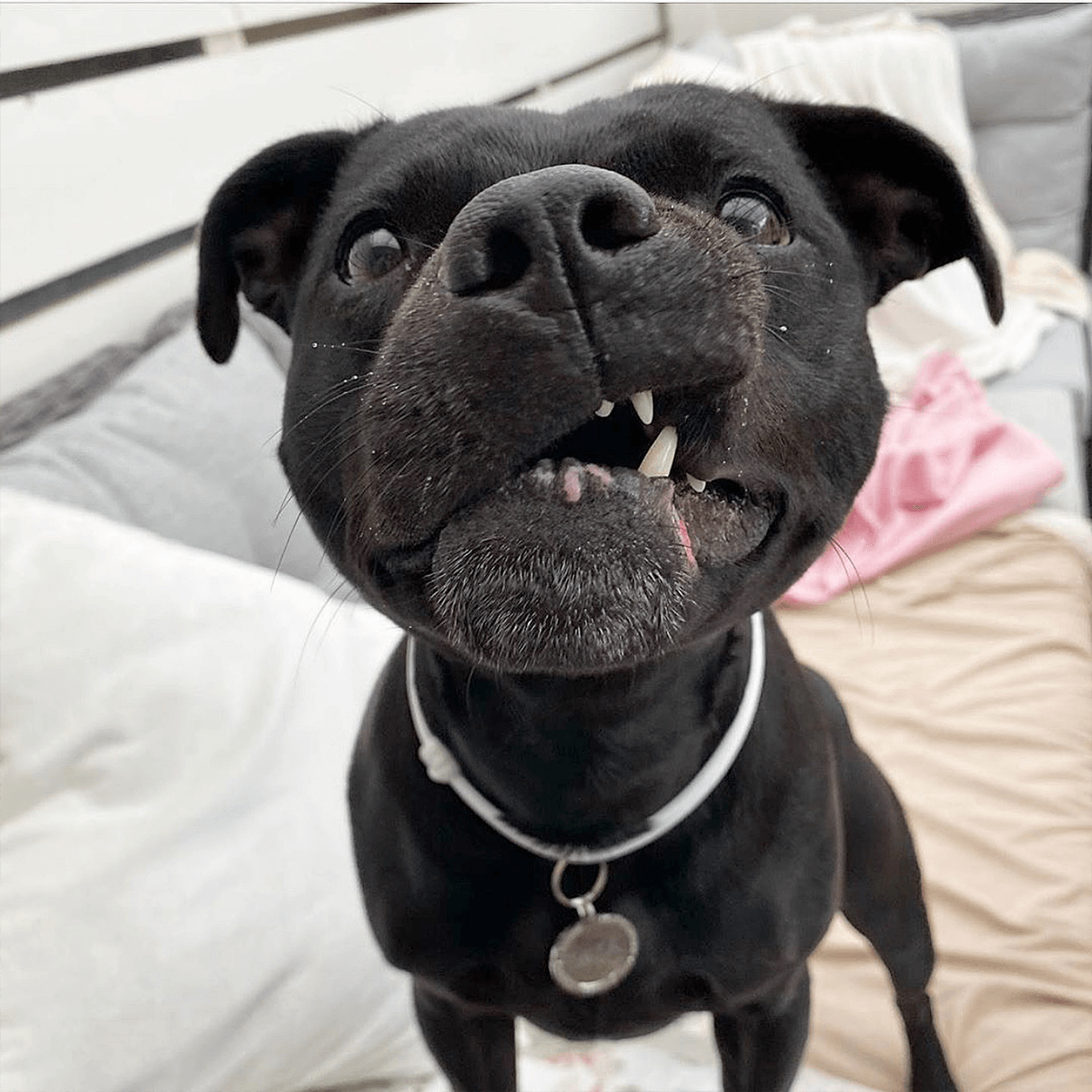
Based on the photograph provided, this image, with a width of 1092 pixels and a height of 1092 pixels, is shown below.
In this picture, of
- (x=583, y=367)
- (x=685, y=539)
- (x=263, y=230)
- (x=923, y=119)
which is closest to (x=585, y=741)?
(x=685, y=539)

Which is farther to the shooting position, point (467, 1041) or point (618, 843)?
point (467, 1041)

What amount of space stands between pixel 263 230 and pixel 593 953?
0.66 metres

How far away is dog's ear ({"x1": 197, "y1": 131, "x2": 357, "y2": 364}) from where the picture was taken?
2.78ft

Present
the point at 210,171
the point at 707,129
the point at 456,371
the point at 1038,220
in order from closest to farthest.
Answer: the point at 456,371, the point at 707,129, the point at 210,171, the point at 1038,220

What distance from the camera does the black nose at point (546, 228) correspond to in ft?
1.64

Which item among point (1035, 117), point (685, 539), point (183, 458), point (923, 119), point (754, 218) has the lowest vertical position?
point (1035, 117)

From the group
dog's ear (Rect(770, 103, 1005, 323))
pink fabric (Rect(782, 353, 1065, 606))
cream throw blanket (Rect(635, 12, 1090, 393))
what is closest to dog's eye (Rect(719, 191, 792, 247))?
dog's ear (Rect(770, 103, 1005, 323))

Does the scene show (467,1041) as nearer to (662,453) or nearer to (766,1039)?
(766,1039)

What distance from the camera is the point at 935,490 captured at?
1.92 meters

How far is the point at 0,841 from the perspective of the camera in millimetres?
896

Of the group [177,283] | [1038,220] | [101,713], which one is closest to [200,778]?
[101,713]

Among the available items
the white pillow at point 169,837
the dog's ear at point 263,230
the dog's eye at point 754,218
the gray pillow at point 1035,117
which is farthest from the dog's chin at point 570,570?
the gray pillow at point 1035,117

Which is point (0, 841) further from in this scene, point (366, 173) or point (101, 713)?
point (366, 173)

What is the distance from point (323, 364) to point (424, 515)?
19 cm
